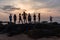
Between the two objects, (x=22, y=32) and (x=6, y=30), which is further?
(x=6, y=30)

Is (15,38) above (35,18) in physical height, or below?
below

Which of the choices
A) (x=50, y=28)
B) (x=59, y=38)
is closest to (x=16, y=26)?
(x=50, y=28)

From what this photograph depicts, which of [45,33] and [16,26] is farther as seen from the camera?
[16,26]

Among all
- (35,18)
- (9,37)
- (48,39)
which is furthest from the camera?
(35,18)

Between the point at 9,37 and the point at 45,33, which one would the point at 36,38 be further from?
the point at 9,37

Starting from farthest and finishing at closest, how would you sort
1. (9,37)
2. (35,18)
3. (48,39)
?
(35,18)
(9,37)
(48,39)

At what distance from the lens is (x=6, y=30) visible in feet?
102

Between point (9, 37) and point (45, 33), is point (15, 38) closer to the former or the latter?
point (9, 37)

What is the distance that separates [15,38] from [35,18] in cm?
506

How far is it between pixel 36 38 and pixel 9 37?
4323 millimetres

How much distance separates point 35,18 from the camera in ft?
97.9

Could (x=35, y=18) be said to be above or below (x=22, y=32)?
above

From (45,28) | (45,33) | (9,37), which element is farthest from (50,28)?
(9,37)

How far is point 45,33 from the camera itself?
87.7 ft
